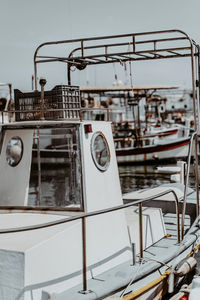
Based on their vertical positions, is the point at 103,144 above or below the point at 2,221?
above

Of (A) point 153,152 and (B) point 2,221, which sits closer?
(B) point 2,221

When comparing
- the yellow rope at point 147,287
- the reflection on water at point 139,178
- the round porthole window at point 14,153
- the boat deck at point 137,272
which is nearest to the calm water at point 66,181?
the reflection on water at point 139,178

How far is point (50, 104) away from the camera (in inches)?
218

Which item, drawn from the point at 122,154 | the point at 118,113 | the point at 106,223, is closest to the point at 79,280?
the point at 106,223

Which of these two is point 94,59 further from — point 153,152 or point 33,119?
point 153,152

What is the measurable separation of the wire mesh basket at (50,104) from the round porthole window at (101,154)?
1.29ft

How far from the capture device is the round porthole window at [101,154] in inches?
212

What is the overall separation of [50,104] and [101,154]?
0.98m

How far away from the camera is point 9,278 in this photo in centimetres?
436

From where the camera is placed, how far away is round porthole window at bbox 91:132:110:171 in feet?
17.7

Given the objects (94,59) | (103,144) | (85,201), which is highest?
(94,59)

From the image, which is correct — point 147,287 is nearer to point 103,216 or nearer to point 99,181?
point 103,216

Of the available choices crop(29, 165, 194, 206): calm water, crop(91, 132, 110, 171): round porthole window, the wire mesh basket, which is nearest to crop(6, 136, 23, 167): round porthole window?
the wire mesh basket

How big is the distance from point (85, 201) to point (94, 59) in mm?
3748
